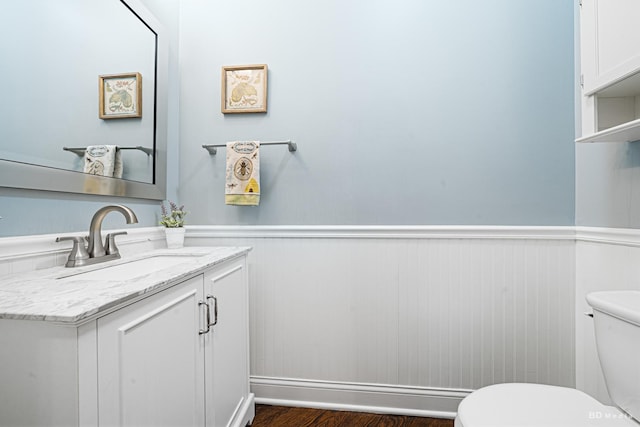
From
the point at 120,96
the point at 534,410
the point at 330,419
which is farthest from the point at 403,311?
the point at 120,96

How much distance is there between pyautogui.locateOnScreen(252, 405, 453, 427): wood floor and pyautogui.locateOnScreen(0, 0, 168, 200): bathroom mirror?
122 centimetres

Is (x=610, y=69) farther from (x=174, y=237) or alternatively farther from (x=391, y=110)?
(x=174, y=237)

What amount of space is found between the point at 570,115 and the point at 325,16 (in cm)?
128

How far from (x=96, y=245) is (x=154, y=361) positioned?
539mm

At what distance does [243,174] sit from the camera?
1.67 metres

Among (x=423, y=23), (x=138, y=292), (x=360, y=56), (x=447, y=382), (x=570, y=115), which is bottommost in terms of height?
(x=447, y=382)

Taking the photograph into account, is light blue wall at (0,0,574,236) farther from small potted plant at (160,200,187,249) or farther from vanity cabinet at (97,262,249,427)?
vanity cabinet at (97,262,249,427)

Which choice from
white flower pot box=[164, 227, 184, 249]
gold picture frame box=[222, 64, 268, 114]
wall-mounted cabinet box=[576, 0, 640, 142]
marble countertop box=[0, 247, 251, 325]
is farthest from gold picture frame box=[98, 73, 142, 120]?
wall-mounted cabinet box=[576, 0, 640, 142]

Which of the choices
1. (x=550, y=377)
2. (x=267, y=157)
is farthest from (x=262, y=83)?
(x=550, y=377)

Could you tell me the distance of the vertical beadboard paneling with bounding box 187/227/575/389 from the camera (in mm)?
1579

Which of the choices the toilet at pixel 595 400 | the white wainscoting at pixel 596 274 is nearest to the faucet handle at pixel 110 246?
the toilet at pixel 595 400

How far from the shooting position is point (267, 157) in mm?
1769

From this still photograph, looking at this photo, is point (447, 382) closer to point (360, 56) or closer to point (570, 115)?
point (570, 115)

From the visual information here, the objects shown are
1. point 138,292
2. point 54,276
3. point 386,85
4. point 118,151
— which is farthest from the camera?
point 386,85
